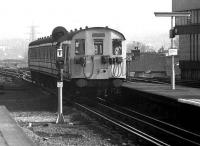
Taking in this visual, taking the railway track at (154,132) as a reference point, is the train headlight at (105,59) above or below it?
above

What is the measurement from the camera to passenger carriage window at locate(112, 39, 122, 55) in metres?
18.8

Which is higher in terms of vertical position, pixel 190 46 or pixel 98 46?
pixel 190 46

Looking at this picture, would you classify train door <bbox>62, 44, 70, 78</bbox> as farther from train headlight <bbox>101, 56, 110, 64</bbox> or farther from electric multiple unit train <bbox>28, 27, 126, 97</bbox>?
train headlight <bbox>101, 56, 110, 64</bbox>

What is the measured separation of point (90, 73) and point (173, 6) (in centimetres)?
1446

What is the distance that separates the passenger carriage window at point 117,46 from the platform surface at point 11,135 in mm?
6944

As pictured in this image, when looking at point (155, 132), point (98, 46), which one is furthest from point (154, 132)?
point (98, 46)

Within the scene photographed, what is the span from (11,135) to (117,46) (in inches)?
364

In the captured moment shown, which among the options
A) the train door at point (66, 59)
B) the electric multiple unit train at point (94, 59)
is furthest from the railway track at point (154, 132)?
the train door at point (66, 59)

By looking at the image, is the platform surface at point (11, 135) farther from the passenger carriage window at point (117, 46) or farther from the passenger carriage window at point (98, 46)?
the passenger carriage window at point (117, 46)

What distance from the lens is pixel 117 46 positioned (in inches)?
743

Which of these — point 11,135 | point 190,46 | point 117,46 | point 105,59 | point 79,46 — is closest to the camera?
point 11,135

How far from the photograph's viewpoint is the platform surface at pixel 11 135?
31.1ft

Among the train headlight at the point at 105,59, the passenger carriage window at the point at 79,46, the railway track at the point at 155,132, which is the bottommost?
the railway track at the point at 155,132

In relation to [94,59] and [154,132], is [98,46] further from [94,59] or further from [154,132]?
[154,132]
